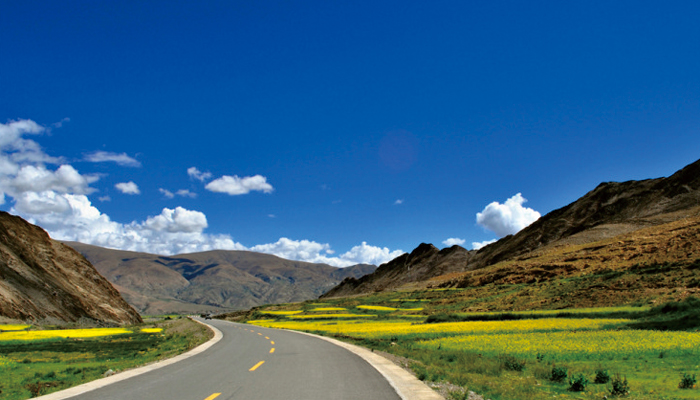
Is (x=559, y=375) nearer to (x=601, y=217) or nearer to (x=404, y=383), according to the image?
(x=404, y=383)

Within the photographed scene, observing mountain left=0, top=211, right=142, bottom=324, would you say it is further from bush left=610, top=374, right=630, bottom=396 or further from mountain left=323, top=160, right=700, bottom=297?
mountain left=323, top=160, right=700, bottom=297

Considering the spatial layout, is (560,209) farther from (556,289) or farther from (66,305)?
(66,305)

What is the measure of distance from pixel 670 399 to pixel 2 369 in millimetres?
25948

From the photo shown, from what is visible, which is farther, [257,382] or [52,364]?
[52,364]

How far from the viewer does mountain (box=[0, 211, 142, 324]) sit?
65125 mm

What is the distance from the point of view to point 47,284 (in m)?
73.8

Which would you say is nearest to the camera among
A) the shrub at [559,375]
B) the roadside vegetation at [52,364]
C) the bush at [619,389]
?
the bush at [619,389]

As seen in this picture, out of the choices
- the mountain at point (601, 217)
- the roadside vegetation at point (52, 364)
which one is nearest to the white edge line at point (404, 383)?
the roadside vegetation at point (52, 364)

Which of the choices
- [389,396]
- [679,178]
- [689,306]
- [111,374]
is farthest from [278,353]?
[679,178]

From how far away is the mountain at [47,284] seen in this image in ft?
214

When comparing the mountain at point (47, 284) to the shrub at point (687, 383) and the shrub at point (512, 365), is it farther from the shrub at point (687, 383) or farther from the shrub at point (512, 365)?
the shrub at point (687, 383)

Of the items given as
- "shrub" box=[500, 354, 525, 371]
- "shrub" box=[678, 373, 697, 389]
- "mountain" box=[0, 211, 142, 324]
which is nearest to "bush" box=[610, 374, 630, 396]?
"shrub" box=[678, 373, 697, 389]

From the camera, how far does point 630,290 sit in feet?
179

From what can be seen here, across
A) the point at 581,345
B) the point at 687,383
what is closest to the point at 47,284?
the point at 581,345
